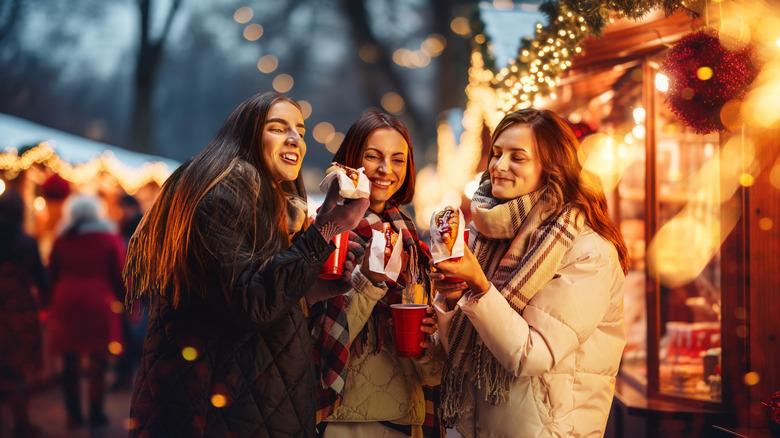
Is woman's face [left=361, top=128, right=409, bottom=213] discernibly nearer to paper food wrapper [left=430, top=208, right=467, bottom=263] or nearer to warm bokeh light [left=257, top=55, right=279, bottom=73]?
paper food wrapper [left=430, top=208, right=467, bottom=263]

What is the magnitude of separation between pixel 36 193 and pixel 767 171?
24.7 ft

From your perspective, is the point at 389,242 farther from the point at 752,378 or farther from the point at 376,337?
the point at 752,378

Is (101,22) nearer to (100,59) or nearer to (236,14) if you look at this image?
(100,59)

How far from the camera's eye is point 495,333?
1.94m

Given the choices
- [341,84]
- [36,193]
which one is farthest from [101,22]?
[36,193]

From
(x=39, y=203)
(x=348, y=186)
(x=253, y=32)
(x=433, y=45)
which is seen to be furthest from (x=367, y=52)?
(x=348, y=186)

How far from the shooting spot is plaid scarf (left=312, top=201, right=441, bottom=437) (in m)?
2.32

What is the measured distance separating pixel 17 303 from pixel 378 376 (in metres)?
4.38

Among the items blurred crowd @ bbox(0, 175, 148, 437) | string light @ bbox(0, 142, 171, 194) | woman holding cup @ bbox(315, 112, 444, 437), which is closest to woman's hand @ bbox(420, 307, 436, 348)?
woman holding cup @ bbox(315, 112, 444, 437)

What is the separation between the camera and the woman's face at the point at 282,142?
2137 mm

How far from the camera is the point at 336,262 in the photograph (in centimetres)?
220

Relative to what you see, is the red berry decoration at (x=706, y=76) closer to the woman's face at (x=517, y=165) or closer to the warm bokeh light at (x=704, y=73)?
the warm bokeh light at (x=704, y=73)

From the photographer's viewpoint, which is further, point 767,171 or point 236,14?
point 236,14

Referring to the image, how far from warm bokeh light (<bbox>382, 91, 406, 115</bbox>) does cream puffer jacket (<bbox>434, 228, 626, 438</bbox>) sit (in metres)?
12.0
